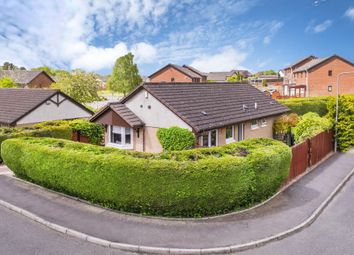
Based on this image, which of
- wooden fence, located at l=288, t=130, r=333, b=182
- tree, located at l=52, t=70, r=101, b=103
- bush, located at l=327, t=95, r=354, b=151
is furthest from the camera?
tree, located at l=52, t=70, r=101, b=103

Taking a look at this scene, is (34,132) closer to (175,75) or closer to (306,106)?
(306,106)

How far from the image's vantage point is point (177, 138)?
58.5 feet

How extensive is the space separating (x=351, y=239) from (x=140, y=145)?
13.3m

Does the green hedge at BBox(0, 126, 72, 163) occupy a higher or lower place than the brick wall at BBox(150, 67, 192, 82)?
lower

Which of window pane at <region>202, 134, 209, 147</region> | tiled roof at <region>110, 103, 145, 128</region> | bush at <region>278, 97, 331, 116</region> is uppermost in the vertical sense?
bush at <region>278, 97, 331, 116</region>

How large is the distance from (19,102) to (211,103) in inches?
689

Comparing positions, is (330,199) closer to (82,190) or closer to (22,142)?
(82,190)

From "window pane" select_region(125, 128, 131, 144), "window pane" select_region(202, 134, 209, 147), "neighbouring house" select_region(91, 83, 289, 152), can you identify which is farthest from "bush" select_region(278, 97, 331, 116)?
"window pane" select_region(125, 128, 131, 144)

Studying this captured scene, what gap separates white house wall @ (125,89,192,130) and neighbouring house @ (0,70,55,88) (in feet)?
175

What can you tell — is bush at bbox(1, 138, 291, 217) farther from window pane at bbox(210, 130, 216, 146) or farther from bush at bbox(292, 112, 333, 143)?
bush at bbox(292, 112, 333, 143)

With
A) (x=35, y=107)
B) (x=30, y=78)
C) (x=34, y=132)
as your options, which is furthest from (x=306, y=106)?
(x=30, y=78)

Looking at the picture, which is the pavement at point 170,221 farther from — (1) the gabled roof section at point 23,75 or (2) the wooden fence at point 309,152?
(1) the gabled roof section at point 23,75

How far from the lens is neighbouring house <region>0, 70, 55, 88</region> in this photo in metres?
66.9

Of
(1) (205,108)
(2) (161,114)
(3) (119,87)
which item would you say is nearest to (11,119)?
(2) (161,114)
